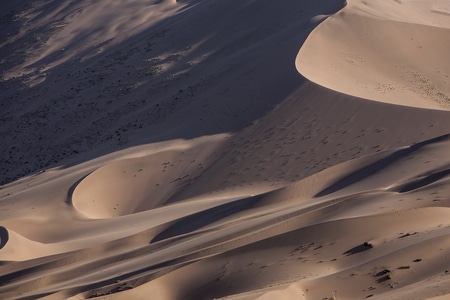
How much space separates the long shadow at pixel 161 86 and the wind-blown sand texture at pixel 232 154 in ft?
0.28

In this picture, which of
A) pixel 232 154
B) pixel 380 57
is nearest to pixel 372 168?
pixel 232 154

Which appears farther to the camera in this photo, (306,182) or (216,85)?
(216,85)

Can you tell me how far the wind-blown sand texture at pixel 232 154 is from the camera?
10938 mm

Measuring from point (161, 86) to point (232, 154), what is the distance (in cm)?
749

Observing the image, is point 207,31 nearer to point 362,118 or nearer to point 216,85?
point 216,85

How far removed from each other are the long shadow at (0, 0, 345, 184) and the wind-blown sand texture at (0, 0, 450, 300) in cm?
8

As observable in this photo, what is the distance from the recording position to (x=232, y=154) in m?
20.6

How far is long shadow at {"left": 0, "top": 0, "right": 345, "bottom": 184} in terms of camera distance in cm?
2362

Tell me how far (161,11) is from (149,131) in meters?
14.4

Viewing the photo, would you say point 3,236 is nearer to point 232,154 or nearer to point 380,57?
point 232,154

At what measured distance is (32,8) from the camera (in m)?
42.6

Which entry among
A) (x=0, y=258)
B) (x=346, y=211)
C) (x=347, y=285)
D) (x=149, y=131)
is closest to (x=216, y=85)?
(x=149, y=131)

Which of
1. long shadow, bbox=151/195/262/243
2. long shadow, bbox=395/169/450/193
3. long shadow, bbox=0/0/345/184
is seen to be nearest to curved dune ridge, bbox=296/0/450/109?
long shadow, bbox=0/0/345/184

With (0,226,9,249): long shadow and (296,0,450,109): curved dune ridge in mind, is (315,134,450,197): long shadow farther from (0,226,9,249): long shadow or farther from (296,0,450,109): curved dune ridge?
(0,226,9,249): long shadow
